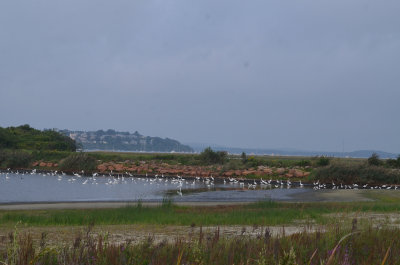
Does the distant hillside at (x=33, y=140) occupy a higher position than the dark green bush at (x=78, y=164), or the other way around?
the distant hillside at (x=33, y=140)

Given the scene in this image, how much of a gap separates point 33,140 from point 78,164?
28.6 m

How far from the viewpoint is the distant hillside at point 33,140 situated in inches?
2928

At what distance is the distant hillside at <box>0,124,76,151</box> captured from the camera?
7438 centimetres

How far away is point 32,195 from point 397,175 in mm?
29408

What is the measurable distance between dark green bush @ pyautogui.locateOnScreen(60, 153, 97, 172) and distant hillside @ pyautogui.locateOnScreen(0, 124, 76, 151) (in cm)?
1989

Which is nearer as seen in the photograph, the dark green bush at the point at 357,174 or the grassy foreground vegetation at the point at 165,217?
the grassy foreground vegetation at the point at 165,217

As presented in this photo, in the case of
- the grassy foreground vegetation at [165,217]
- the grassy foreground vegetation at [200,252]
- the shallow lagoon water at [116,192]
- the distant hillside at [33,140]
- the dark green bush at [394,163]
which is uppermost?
the distant hillside at [33,140]

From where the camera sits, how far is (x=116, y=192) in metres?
34.6

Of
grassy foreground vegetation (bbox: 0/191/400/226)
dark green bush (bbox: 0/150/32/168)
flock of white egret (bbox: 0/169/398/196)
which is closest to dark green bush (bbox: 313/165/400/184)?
flock of white egret (bbox: 0/169/398/196)

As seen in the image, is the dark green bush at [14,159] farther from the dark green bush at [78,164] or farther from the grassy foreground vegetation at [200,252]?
the grassy foreground vegetation at [200,252]

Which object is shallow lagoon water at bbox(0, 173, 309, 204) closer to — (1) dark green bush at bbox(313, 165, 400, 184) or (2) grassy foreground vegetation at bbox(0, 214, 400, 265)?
(1) dark green bush at bbox(313, 165, 400, 184)

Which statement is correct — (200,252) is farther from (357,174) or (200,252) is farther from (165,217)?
(357,174)

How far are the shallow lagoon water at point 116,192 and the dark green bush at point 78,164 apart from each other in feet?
32.7

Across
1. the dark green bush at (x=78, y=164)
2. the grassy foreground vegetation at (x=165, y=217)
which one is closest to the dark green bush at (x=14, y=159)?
the dark green bush at (x=78, y=164)
